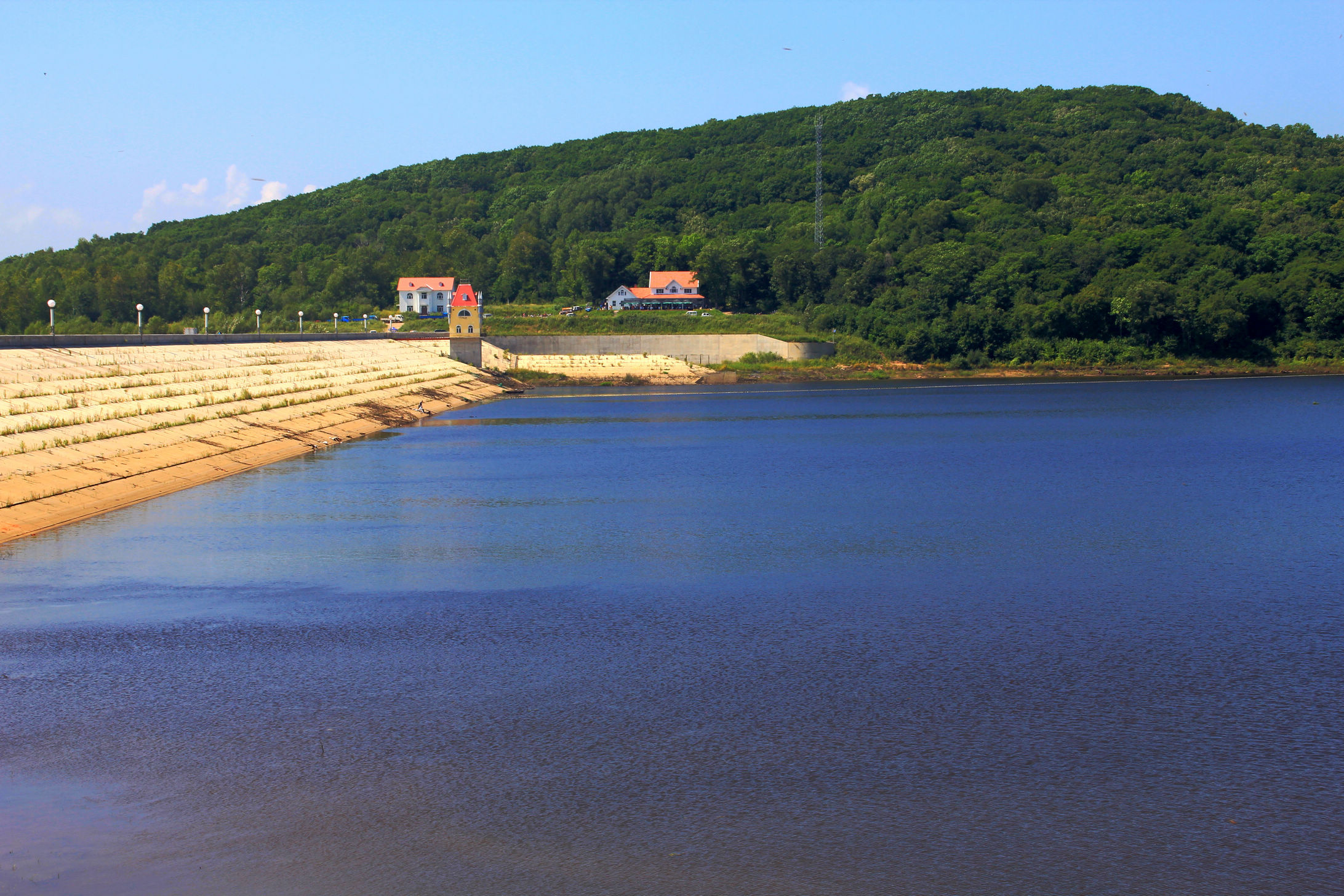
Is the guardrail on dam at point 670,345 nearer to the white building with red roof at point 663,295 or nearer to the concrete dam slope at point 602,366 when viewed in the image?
the concrete dam slope at point 602,366

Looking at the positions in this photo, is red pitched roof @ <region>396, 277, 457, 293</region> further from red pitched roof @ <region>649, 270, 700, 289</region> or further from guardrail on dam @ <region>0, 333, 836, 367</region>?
guardrail on dam @ <region>0, 333, 836, 367</region>

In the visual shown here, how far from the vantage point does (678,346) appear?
102875mm

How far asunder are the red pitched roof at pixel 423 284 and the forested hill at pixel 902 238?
184 inches

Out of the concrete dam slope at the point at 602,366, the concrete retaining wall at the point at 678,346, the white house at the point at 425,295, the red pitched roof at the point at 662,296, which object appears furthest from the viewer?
the white house at the point at 425,295

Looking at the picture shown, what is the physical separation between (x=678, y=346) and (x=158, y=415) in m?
70.1

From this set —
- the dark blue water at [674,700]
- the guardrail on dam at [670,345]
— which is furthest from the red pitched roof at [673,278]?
the dark blue water at [674,700]

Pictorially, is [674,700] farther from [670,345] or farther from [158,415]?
[670,345]

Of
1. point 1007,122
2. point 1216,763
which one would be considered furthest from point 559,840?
point 1007,122

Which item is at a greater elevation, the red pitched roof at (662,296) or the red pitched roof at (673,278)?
the red pitched roof at (673,278)

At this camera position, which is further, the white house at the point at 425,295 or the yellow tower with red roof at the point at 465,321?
the white house at the point at 425,295

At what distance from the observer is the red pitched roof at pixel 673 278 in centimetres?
13475

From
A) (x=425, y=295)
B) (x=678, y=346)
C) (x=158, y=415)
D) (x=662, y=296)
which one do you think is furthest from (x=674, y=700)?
(x=425, y=295)

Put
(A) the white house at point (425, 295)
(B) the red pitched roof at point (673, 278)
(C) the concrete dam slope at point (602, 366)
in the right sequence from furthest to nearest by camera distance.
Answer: (A) the white house at point (425, 295), (B) the red pitched roof at point (673, 278), (C) the concrete dam slope at point (602, 366)

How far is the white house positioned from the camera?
484 feet
